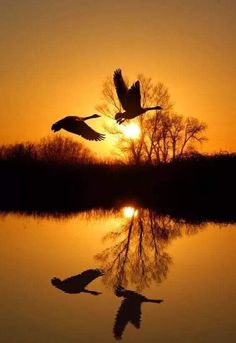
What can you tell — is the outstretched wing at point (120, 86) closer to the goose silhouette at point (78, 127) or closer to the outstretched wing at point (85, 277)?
the goose silhouette at point (78, 127)

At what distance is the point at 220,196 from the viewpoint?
2658 cm

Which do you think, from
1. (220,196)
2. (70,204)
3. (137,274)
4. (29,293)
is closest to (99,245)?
(137,274)

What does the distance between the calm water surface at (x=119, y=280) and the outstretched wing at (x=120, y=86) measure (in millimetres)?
3067

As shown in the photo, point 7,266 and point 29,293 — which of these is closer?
point 29,293

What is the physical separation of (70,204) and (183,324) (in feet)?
53.9

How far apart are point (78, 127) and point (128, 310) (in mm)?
5116

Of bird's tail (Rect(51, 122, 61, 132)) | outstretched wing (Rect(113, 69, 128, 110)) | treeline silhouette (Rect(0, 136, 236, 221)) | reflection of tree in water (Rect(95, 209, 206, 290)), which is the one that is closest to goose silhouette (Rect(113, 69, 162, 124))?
outstretched wing (Rect(113, 69, 128, 110))

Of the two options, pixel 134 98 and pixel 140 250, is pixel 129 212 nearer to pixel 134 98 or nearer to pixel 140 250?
pixel 140 250

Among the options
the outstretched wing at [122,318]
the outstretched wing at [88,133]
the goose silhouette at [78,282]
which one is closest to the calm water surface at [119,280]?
the outstretched wing at [122,318]

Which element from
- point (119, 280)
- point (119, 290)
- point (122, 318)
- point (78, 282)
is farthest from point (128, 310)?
point (119, 280)

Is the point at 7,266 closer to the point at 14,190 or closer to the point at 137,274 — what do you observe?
the point at 137,274

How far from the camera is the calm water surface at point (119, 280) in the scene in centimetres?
725

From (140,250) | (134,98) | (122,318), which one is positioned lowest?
(122,318)

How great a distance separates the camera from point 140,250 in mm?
13773
